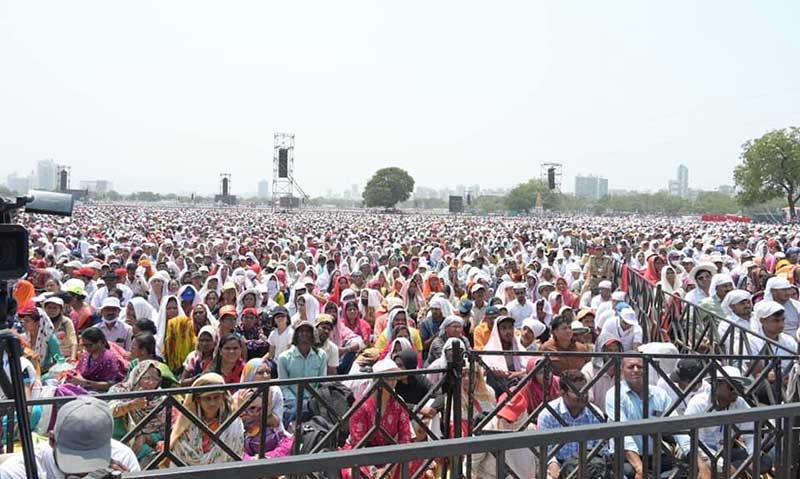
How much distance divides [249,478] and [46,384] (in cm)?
434

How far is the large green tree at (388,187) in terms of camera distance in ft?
338

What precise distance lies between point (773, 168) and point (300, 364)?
67.4 meters

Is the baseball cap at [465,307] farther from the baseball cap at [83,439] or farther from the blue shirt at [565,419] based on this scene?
the baseball cap at [83,439]

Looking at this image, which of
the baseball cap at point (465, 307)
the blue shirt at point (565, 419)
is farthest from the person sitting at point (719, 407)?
the baseball cap at point (465, 307)

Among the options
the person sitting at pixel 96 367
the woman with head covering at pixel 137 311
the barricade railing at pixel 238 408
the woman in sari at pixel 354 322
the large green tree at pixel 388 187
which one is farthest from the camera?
the large green tree at pixel 388 187

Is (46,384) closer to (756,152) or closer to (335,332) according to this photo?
(335,332)

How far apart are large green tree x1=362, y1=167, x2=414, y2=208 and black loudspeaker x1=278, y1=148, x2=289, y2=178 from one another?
3667 centimetres

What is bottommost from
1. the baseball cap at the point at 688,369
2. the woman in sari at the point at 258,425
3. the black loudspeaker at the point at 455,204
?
the woman in sari at the point at 258,425

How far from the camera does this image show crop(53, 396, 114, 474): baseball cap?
2.07 m

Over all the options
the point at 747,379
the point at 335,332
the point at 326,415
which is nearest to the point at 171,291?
the point at 335,332

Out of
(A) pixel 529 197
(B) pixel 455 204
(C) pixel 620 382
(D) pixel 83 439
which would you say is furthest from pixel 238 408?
(A) pixel 529 197

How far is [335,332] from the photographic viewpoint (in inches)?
305

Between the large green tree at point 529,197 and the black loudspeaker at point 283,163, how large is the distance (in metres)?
52.2

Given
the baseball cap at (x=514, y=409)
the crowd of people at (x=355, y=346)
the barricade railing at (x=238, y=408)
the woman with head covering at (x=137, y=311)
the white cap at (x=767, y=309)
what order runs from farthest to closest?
the woman with head covering at (x=137, y=311) < the white cap at (x=767, y=309) < the baseball cap at (x=514, y=409) < the crowd of people at (x=355, y=346) < the barricade railing at (x=238, y=408)
